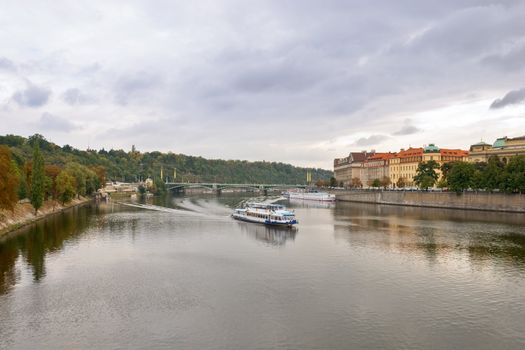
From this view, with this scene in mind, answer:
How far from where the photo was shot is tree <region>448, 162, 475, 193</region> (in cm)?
8812

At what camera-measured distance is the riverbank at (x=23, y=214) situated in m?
51.1

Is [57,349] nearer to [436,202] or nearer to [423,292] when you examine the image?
[423,292]

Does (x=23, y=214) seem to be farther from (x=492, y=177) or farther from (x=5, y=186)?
(x=492, y=177)

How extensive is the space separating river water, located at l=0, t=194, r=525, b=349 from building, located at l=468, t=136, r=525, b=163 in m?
65.3

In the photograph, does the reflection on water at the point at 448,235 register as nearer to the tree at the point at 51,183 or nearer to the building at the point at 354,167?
the tree at the point at 51,183

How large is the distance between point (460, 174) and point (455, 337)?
2934 inches

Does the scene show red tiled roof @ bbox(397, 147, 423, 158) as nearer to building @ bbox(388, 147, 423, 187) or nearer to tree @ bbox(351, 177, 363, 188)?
building @ bbox(388, 147, 423, 187)

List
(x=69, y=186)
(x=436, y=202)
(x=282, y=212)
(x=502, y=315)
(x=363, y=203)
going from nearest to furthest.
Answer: (x=502, y=315)
(x=282, y=212)
(x=69, y=186)
(x=436, y=202)
(x=363, y=203)

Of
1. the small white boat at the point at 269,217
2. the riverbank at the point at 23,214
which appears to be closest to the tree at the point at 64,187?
the riverbank at the point at 23,214

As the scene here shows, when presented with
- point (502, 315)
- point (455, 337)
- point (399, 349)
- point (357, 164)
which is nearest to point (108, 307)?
point (399, 349)

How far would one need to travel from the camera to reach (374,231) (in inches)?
2245

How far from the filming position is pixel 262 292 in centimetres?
2788

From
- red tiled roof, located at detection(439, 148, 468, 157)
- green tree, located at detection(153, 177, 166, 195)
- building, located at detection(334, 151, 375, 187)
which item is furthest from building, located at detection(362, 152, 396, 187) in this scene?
green tree, located at detection(153, 177, 166, 195)

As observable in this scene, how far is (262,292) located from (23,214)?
1782 inches
